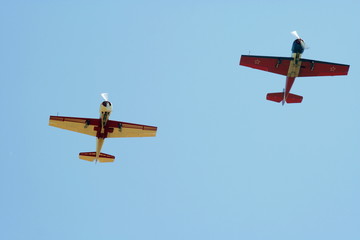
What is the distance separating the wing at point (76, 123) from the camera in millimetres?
63906

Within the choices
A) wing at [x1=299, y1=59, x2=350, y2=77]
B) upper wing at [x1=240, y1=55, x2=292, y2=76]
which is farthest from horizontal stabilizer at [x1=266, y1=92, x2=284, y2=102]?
wing at [x1=299, y1=59, x2=350, y2=77]

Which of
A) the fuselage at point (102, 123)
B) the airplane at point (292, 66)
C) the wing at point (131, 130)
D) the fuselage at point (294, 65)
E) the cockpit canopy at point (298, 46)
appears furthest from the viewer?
the wing at point (131, 130)

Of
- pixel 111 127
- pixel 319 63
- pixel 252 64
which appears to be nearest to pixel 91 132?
pixel 111 127

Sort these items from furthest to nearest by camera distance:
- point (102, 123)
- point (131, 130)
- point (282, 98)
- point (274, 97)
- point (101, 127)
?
point (274, 97)
point (282, 98)
point (131, 130)
point (101, 127)
point (102, 123)

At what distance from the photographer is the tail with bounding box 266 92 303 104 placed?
67.3m

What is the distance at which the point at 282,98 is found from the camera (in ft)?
221

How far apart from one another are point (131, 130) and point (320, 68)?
17427 millimetres

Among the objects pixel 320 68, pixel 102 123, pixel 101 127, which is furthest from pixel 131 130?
pixel 320 68

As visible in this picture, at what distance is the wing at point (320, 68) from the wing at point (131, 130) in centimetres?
→ 1416

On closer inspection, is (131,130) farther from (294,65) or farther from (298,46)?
(298,46)

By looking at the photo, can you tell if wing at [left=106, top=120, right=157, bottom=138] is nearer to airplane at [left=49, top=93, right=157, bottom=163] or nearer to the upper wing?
airplane at [left=49, top=93, right=157, bottom=163]

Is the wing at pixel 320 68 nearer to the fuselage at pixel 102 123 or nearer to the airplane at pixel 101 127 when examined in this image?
the airplane at pixel 101 127

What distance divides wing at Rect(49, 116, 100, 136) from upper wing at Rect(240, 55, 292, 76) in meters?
13.8

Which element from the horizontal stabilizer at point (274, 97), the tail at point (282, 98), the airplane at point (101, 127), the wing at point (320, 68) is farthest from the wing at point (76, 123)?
the wing at point (320, 68)
